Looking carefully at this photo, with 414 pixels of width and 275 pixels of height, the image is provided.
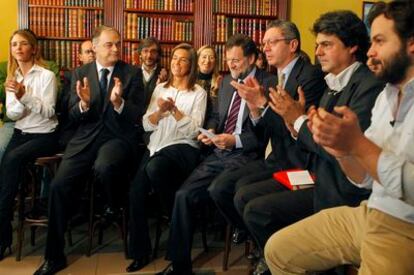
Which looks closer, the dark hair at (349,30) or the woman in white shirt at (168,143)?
the dark hair at (349,30)

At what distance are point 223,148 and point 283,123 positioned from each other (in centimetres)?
46

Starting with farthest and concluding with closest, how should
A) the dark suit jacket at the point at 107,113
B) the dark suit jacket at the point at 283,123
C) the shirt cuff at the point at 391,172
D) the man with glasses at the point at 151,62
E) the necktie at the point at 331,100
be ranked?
the man with glasses at the point at 151,62
the dark suit jacket at the point at 107,113
the dark suit jacket at the point at 283,123
the necktie at the point at 331,100
the shirt cuff at the point at 391,172

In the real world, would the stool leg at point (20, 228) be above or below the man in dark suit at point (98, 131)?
below

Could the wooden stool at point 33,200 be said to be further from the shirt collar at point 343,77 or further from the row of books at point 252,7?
the row of books at point 252,7

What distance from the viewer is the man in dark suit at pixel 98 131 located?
2811mm

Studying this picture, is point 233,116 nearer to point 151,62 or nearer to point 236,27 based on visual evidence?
point 151,62

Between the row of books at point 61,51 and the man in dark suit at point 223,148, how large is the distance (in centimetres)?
237

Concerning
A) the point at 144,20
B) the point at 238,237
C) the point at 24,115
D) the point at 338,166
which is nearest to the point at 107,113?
the point at 24,115

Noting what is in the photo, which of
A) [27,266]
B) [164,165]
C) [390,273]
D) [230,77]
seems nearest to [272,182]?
[164,165]

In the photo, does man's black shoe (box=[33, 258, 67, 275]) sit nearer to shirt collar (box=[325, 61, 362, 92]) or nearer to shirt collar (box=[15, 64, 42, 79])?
shirt collar (box=[15, 64, 42, 79])

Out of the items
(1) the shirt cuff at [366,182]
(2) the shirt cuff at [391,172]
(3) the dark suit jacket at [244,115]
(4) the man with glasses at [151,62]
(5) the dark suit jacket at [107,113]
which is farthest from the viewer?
(4) the man with glasses at [151,62]

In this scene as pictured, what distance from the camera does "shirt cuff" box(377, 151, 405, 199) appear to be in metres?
1.33

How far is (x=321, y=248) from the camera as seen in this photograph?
1729mm

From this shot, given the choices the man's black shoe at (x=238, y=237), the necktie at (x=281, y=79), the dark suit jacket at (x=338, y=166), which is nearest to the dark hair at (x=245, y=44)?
the necktie at (x=281, y=79)
